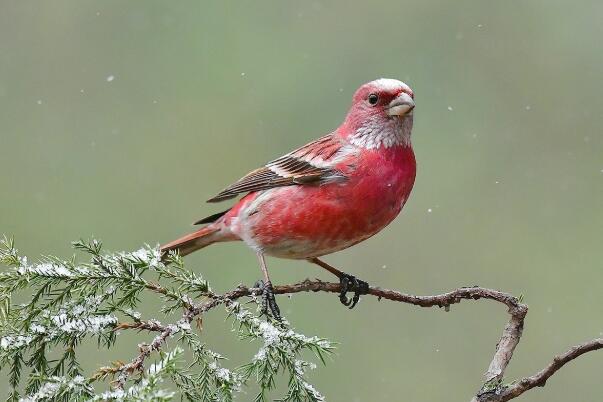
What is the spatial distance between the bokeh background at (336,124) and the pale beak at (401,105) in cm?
237

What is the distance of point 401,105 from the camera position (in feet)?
16.7

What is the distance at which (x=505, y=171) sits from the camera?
870 cm

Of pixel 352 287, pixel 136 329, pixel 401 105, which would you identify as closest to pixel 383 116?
pixel 401 105

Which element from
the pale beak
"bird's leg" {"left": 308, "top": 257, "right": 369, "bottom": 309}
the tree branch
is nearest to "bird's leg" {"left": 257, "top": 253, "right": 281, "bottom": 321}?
the tree branch

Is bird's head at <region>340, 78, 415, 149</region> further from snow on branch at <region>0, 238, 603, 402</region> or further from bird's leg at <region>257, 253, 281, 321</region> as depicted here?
snow on branch at <region>0, 238, 603, 402</region>

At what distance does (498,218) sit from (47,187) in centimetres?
380

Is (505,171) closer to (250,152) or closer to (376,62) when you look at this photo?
Result: (376,62)

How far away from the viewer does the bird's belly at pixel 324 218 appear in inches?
190

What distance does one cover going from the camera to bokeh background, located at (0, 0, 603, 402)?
25.2 ft

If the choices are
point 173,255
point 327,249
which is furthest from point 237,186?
point 173,255

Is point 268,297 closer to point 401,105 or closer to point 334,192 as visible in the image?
point 334,192

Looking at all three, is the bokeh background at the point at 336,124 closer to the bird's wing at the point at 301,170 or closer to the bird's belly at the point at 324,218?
the bird's wing at the point at 301,170

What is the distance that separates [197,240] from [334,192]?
91 centimetres

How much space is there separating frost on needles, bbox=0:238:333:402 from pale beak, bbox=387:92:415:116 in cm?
186
